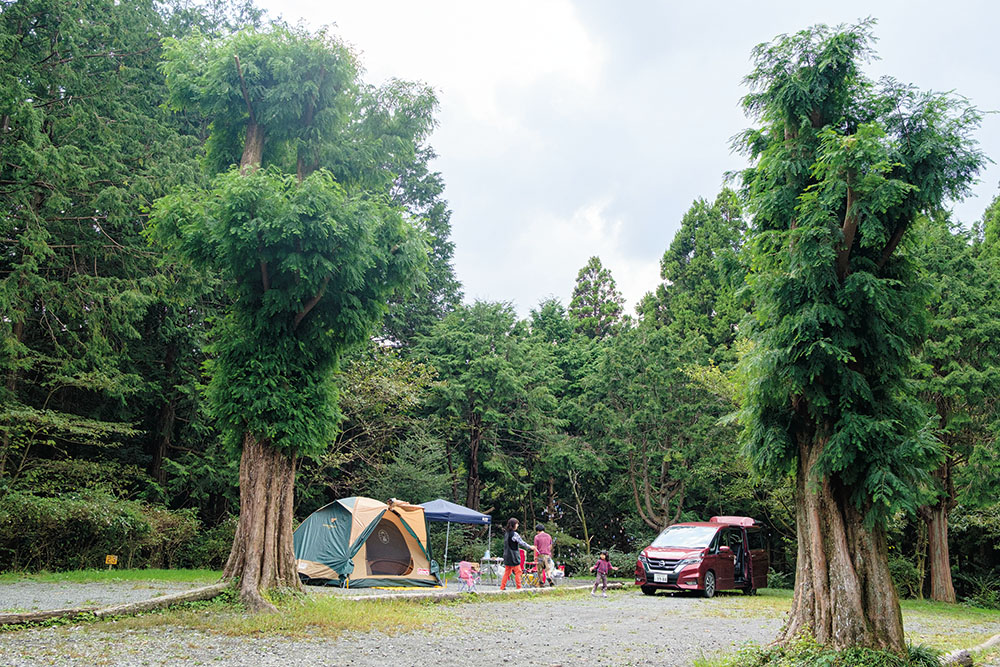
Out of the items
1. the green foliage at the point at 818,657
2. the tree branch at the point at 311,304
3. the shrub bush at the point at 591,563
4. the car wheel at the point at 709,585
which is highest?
the tree branch at the point at 311,304

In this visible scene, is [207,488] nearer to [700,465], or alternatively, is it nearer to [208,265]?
[208,265]

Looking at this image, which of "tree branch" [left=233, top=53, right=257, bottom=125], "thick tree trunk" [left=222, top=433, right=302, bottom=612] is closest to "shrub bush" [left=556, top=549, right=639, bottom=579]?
"thick tree trunk" [left=222, top=433, right=302, bottom=612]

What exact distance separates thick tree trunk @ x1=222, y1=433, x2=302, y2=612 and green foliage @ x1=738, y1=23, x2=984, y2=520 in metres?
6.69

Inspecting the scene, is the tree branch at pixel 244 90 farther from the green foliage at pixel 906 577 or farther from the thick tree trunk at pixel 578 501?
the green foliage at pixel 906 577

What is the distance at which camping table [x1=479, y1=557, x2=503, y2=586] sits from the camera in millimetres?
17312

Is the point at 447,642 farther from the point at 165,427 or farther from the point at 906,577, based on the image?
the point at 906,577

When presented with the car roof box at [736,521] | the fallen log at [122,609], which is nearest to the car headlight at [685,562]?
the car roof box at [736,521]

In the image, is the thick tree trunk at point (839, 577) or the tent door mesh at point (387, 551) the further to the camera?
the tent door mesh at point (387, 551)

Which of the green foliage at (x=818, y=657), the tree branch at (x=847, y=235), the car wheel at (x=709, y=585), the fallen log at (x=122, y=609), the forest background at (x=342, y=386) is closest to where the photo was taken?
the green foliage at (x=818, y=657)

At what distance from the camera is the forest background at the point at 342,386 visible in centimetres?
1498

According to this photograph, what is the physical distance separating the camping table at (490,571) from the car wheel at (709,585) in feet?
15.7

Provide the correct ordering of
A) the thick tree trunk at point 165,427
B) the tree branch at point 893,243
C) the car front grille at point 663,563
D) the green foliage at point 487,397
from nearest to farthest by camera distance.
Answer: the tree branch at point 893,243 < the car front grille at point 663,563 < the thick tree trunk at point 165,427 < the green foliage at point 487,397

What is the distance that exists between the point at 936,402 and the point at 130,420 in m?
21.0

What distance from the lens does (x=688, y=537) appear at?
16.4 m
